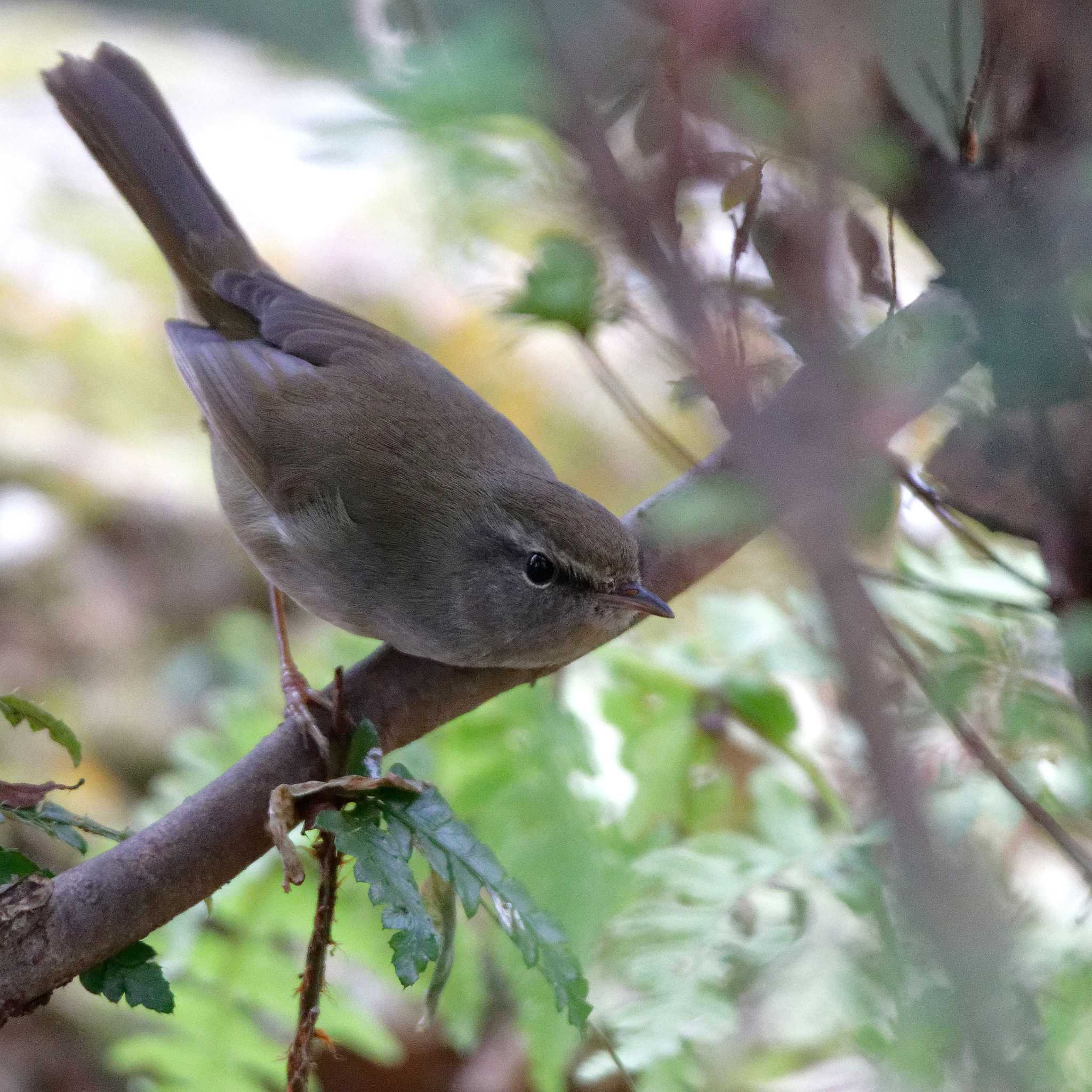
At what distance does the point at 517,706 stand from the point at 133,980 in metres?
1.45

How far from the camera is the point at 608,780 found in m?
3.25

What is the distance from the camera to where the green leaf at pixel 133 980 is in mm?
1572

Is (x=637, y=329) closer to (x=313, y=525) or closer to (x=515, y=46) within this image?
(x=515, y=46)

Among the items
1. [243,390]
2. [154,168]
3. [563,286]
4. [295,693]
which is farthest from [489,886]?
[154,168]

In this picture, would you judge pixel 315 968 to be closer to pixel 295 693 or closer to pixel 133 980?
pixel 133 980

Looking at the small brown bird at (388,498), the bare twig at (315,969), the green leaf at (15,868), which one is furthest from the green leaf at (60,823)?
the small brown bird at (388,498)

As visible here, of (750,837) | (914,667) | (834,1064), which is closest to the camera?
(914,667)

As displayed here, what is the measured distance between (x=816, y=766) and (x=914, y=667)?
1684mm

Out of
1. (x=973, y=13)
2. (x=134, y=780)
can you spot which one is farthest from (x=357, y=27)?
(x=134, y=780)

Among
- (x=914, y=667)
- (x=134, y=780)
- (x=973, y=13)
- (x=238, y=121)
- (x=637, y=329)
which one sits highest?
(x=973, y=13)

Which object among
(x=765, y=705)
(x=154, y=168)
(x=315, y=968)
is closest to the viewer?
(x=315, y=968)

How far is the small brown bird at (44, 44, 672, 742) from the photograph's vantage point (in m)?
2.64

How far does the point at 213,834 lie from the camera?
5.59ft

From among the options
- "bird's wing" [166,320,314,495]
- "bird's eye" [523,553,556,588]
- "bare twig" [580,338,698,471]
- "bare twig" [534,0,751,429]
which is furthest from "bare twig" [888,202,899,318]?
"bird's wing" [166,320,314,495]
